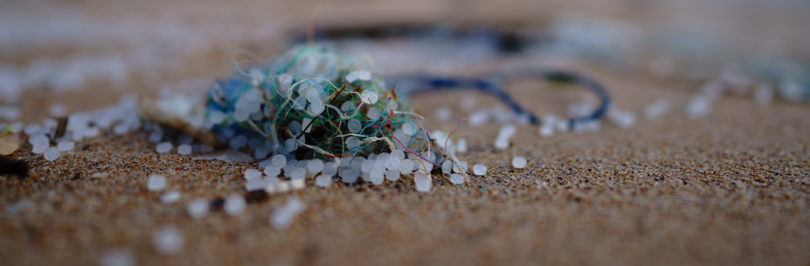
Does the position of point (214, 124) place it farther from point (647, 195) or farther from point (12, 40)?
point (12, 40)

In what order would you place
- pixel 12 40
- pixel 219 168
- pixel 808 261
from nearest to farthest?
pixel 808 261
pixel 219 168
pixel 12 40

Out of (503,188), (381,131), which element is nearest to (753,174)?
(503,188)

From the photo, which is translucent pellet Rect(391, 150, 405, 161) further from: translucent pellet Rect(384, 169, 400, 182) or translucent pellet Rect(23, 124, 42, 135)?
translucent pellet Rect(23, 124, 42, 135)

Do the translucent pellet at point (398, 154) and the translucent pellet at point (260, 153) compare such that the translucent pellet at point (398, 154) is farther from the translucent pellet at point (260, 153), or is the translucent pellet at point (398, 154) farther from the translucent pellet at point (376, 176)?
the translucent pellet at point (260, 153)

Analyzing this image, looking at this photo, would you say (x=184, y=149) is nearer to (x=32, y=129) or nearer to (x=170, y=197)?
(x=170, y=197)

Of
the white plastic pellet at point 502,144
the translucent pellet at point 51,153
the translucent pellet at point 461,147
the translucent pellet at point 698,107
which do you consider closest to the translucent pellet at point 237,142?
the translucent pellet at point 51,153

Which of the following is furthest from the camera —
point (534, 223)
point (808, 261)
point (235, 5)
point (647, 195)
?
point (235, 5)

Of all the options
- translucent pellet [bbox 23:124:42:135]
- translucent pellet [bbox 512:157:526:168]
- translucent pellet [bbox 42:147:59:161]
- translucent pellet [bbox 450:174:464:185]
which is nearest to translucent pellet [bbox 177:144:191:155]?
translucent pellet [bbox 42:147:59:161]
